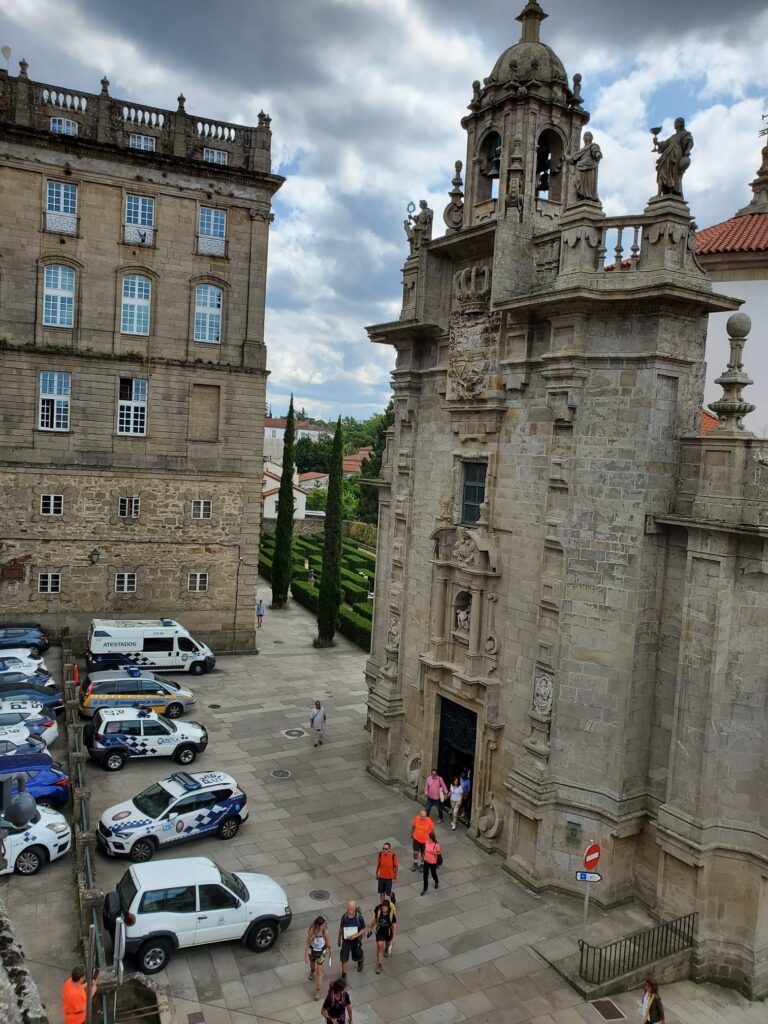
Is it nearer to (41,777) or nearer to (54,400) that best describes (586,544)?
(41,777)

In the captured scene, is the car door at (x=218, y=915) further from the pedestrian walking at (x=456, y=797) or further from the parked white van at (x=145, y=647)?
the parked white van at (x=145, y=647)

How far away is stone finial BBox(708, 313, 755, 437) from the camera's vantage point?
48.4ft

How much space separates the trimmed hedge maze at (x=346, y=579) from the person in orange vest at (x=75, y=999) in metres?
24.1

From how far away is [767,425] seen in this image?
19.2m

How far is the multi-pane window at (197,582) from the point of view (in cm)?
3278

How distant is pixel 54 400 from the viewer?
1198 inches

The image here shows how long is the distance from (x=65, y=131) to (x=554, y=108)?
69.4ft

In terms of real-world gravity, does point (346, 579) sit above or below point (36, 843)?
above

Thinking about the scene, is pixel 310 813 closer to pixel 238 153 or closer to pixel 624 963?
pixel 624 963

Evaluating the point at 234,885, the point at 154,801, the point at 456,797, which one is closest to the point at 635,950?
the point at 456,797

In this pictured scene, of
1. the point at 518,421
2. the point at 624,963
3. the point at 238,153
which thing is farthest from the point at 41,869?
the point at 238,153

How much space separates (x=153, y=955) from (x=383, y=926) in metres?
4.02

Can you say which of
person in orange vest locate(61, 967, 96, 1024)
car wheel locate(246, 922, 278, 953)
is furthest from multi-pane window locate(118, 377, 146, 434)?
person in orange vest locate(61, 967, 96, 1024)

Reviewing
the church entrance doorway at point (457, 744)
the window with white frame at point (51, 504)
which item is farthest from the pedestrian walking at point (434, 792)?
the window with white frame at point (51, 504)
